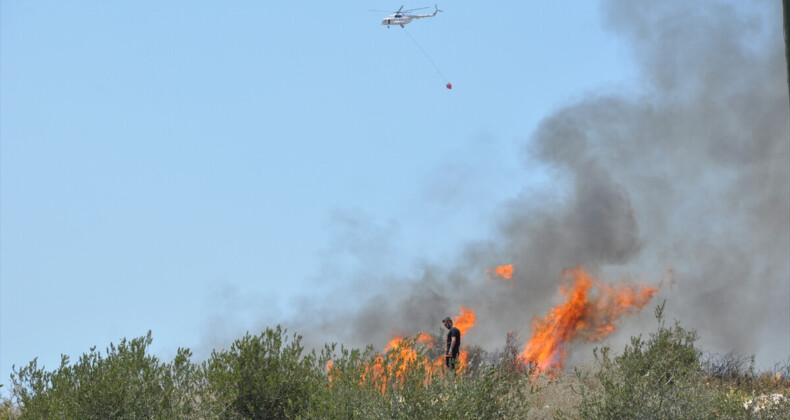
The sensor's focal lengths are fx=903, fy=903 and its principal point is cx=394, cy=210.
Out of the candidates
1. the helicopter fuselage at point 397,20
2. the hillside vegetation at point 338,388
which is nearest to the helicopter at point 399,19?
the helicopter fuselage at point 397,20

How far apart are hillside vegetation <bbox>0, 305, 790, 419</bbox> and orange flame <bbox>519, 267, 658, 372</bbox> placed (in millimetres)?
15890

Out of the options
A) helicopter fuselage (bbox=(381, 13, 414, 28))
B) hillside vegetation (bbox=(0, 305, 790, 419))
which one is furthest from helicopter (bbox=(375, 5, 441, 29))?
hillside vegetation (bbox=(0, 305, 790, 419))

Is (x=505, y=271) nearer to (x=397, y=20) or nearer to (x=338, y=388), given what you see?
(x=397, y=20)

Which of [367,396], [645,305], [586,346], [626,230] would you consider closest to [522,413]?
[367,396]

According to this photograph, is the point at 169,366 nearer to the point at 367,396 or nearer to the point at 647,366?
the point at 367,396

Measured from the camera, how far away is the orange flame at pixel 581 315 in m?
33.8

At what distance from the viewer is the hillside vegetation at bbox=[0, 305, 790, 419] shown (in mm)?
13961

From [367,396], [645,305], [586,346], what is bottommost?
[367,396]

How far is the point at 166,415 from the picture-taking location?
15055 mm

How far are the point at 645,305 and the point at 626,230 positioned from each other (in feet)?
15.4

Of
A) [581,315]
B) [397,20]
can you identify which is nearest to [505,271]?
[581,315]

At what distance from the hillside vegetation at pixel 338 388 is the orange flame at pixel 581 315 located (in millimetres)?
15890

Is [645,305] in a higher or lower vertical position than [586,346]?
higher

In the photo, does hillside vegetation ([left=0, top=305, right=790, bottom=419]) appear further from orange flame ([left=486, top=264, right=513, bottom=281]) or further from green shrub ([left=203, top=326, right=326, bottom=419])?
orange flame ([left=486, top=264, right=513, bottom=281])
